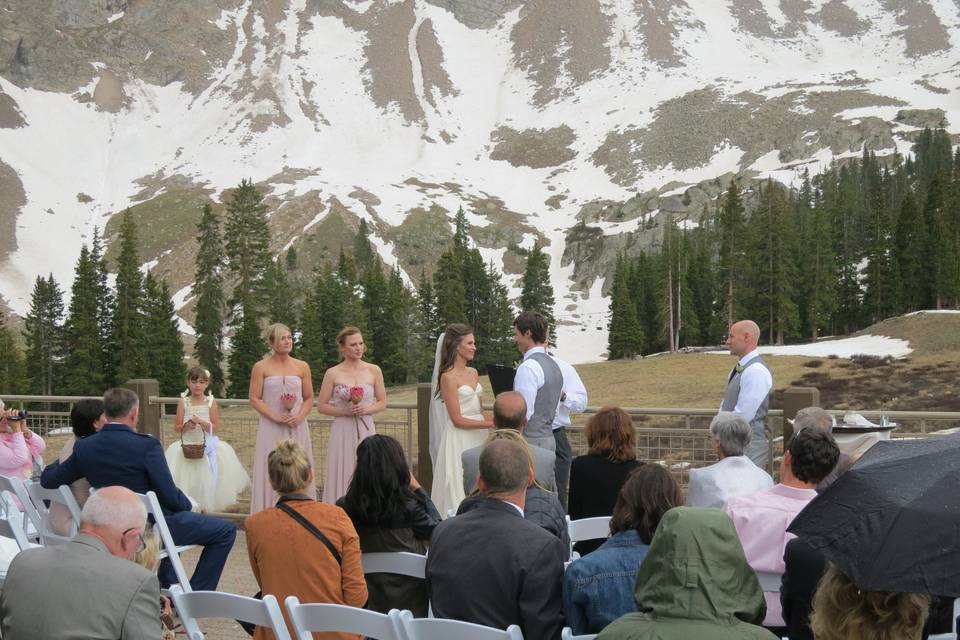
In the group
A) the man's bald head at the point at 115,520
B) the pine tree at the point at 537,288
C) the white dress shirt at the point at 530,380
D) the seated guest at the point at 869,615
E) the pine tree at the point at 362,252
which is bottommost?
the seated guest at the point at 869,615

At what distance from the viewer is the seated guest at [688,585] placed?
2.76m

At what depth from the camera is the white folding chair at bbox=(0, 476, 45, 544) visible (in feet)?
18.6

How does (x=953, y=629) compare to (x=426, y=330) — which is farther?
(x=426, y=330)

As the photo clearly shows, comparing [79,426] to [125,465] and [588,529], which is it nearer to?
[125,465]

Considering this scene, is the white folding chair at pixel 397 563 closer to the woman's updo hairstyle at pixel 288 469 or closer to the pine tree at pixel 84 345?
the woman's updo hairstyle at pixel 288 469

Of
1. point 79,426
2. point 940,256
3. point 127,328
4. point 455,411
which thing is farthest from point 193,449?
point 940,256

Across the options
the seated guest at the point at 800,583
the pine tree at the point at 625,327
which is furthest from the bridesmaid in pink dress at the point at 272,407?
the pine tree at the point at 625,327

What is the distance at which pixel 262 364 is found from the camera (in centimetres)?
823

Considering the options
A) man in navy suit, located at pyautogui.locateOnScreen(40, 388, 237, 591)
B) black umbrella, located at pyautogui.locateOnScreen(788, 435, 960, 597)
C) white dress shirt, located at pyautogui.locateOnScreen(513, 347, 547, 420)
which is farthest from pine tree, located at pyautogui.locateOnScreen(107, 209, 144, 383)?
black umbrella, located at pyautogui.locateOnScreen(788, 435, 960, 597)

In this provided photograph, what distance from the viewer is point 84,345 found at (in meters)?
66.4

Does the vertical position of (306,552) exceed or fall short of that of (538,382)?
it falls short

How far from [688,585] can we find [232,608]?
169 cm

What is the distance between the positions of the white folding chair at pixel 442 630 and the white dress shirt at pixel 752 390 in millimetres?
4686

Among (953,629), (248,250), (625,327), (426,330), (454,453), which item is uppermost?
(248,250)
